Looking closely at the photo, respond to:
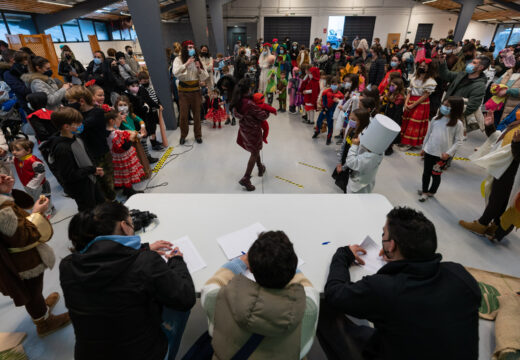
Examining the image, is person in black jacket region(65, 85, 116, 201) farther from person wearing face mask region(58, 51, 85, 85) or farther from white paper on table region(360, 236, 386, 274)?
person wearing face mask region(58, 51, 85, 85)

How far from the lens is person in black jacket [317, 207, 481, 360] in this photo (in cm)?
103

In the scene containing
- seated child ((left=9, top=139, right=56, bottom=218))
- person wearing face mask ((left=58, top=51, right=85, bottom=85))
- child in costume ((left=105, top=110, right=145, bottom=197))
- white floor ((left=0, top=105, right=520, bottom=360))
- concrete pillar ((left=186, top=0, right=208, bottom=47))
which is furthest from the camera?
concrete pillar ((left=186, top=0, right=208, bottom=47))

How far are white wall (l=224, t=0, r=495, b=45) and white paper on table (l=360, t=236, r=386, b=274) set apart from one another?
1734 cm

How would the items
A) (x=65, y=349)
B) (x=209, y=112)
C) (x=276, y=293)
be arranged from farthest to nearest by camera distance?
(x=209, y=112) → (x=65, y=349) → (x=276, y=293)

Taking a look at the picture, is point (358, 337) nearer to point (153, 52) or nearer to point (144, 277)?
point (144, 277)

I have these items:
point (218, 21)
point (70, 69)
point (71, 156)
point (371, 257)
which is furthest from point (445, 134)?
point (218, 21)

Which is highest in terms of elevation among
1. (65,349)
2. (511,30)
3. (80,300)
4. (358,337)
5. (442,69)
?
(511,30)

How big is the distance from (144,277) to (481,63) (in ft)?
15.2

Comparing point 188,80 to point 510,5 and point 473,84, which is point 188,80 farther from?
point 510,5

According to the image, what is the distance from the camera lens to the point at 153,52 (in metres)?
4.73

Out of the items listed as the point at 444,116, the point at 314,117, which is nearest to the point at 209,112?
the point at 314,117

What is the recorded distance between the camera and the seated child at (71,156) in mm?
2133

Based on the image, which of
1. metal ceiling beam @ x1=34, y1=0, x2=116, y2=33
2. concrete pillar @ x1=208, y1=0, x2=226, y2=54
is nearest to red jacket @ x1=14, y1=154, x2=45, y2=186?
concrete pillar @ x1=208, y1=0, x2=226, y2=54

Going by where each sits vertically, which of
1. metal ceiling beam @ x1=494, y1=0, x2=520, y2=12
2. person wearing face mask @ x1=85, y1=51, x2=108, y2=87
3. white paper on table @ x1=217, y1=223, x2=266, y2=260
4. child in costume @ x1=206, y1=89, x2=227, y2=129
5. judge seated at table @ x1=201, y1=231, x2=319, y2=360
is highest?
metal ceiling beam @ x1=494, y1=0, x2=520, y2=12
